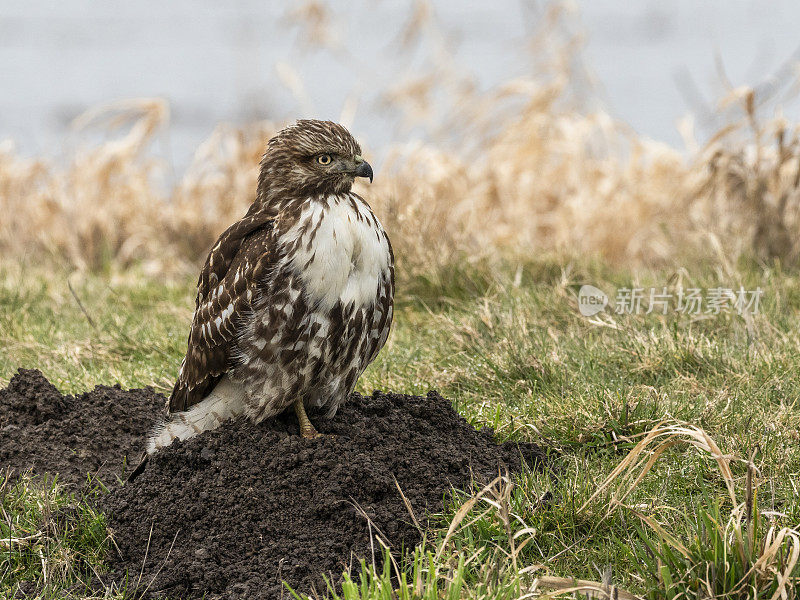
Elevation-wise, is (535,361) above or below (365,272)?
below

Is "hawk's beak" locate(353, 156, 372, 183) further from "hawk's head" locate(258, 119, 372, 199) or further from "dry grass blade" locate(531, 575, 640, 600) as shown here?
"dry grass blade" locate(531, 575, 640, 600)

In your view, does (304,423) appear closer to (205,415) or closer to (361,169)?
(205,415)

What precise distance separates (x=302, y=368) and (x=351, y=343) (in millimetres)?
206

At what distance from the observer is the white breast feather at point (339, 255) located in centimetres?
369

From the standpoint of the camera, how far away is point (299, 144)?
381cm

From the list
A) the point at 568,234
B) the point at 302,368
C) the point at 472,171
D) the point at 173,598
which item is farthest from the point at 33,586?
the point at 472,171

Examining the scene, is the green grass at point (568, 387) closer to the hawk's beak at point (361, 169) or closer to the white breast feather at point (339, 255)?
the white breast feather at point (339, 255)

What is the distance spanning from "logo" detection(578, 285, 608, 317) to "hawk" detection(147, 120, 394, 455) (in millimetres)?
1972

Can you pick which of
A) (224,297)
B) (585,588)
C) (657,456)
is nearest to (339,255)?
(224,297)

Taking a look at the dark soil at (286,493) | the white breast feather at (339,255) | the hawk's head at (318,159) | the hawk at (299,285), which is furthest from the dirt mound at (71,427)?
the hawk's head at (318,159)

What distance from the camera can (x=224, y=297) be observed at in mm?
3943

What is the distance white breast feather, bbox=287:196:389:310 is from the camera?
369cm

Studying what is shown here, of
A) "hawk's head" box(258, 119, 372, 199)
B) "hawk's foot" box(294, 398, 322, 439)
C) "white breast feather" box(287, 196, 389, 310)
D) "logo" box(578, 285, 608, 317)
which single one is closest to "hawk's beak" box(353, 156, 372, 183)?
"hawk's head" box(258, 119, 372, 199)

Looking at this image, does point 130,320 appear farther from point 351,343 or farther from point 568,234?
point 568,234
